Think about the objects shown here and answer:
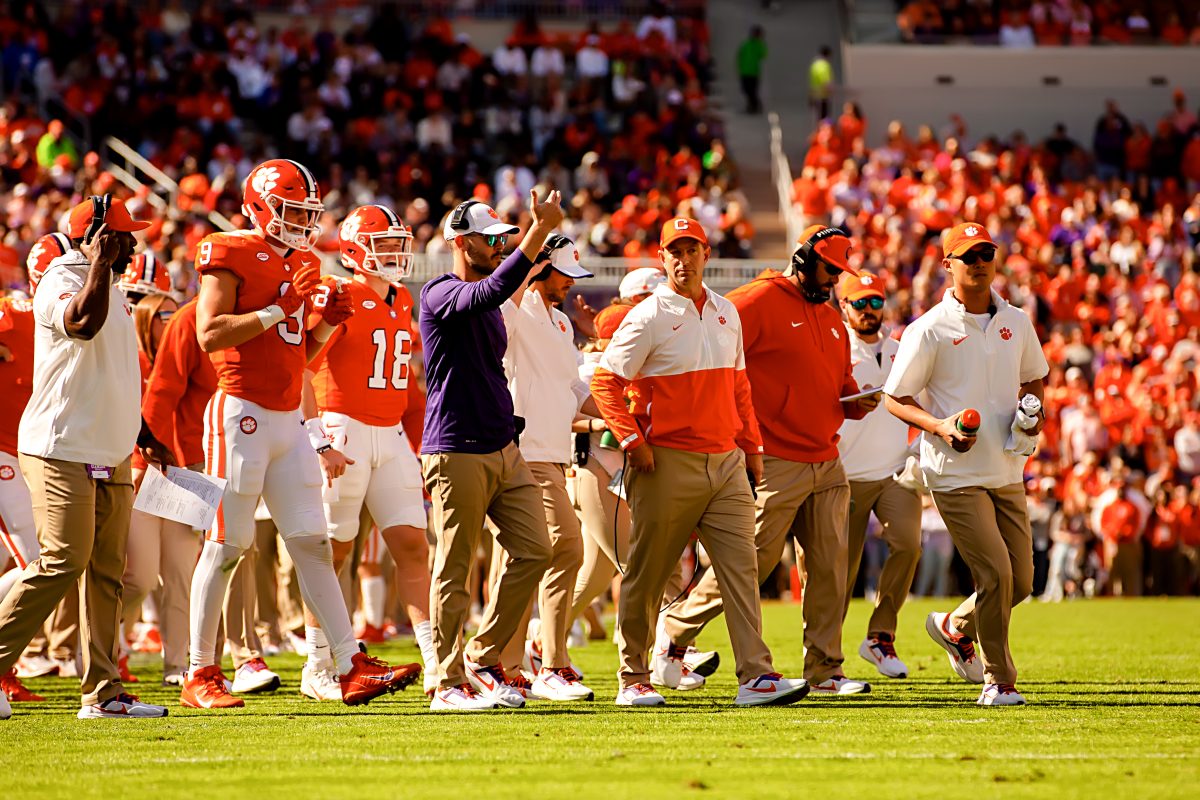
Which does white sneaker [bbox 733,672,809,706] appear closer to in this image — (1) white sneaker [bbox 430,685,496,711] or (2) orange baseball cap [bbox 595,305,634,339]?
(1) white sneaker [bbox 430,685,496,711]

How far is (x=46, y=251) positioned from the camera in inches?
350

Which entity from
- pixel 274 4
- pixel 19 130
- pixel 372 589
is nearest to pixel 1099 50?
pixel 274 4

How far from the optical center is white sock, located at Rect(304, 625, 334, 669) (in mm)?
9016

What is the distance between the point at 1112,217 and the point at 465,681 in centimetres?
2081

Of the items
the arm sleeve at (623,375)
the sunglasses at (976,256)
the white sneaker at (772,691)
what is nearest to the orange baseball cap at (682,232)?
the arm sleeve at (623,375)

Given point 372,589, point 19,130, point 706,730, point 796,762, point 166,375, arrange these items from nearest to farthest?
1. point 796,762
2. point 706,730
3. point 166,375
4. point 372,589
5. point 19,130

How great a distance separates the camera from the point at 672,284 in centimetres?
890

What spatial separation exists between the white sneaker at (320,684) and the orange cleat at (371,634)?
14.9 ft

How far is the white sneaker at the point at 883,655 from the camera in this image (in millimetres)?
10430

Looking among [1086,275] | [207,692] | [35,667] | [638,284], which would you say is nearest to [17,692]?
[207,692]

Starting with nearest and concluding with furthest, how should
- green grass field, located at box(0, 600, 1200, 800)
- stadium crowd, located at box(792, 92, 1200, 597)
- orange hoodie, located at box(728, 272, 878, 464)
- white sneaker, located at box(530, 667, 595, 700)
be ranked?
green grass field, located at box(0, 600, 1200, 800) → white sneaker, located at box(530, 667, 595, 700) → orange hoodie, located at box(728, 272, 878, 464) → stadium crowd, located at box(792, 92, 1200, 597)

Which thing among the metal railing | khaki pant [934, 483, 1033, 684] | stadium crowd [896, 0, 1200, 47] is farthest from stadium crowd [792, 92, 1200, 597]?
khaki pant [934, 483, 1033, 684]

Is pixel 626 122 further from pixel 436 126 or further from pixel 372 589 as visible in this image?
pixel 372 589

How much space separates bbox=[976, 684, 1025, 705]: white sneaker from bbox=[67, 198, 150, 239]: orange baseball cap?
180 inches
